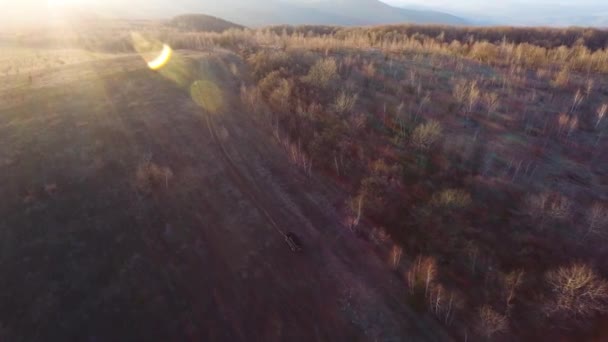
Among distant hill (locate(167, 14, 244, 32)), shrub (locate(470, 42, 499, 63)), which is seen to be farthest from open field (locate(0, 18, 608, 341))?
distant hill (locate(167, 14, 244, 32))

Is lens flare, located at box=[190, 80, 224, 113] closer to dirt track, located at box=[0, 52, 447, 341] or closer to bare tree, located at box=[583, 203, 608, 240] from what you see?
dirt track, located at box=[0, 52, 447, 341]

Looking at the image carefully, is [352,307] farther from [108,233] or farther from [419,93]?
[419,93]

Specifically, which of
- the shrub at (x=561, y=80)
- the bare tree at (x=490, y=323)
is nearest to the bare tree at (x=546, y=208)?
the bare tree at (x=490, y=323)

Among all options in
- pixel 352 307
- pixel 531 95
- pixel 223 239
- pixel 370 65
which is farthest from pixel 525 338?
pixel 370 65

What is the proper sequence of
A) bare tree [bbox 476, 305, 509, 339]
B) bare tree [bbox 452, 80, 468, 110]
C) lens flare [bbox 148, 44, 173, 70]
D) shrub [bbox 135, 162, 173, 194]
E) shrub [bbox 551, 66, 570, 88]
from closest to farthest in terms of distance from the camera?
1. bare tree [bbox 476, 305, 509, 339]
2. shrub [bbox 135, 162, 173, 194]
3. bare tree [bbox 452, 80, 468, 110]
4. lens flare [bbox 148, 44, 173, 70]
5. shrub [bbox 551, 66, 570, 88]

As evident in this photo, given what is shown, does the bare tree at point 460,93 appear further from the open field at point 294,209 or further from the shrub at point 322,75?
the shrub at point 322,75
